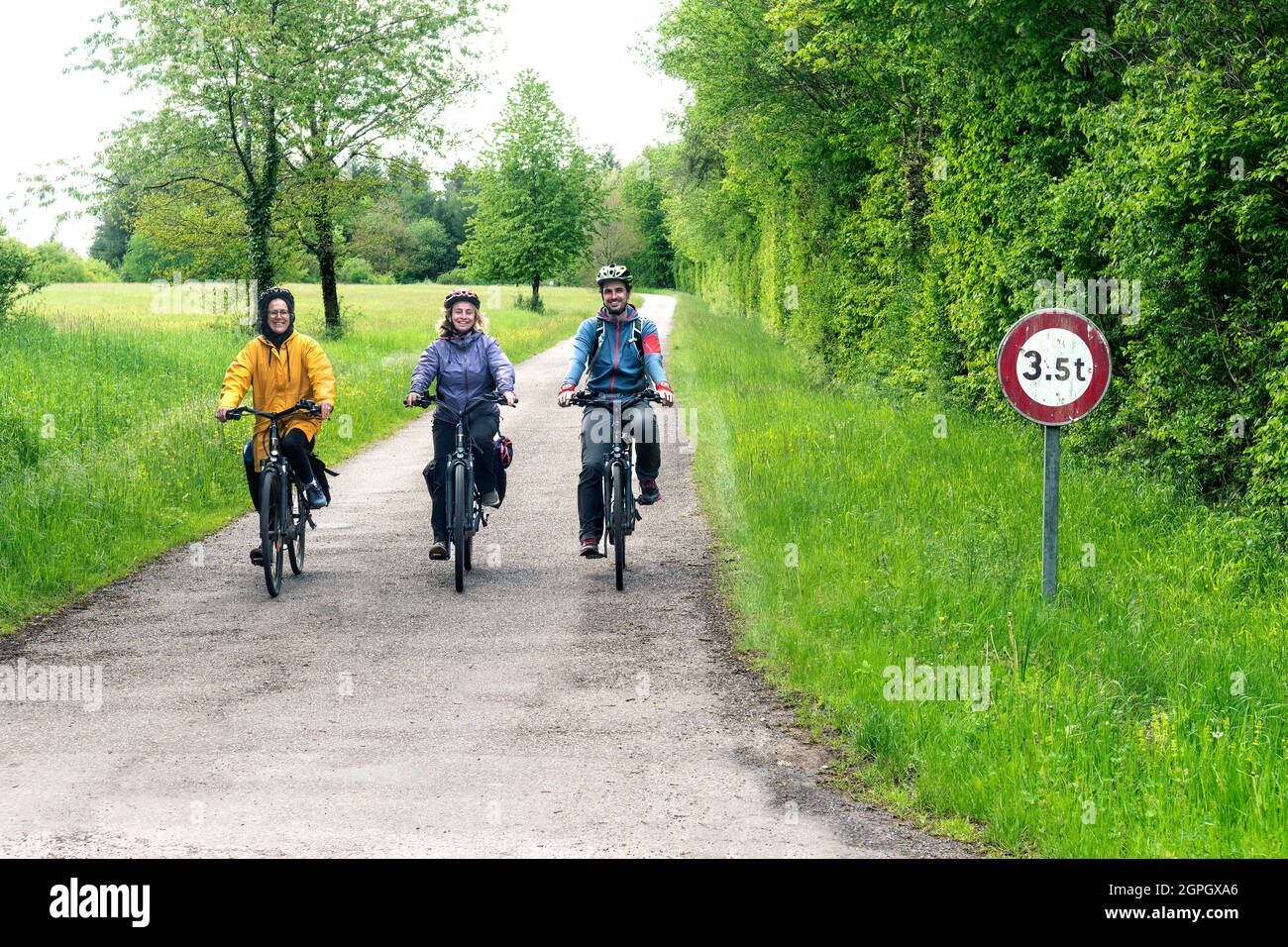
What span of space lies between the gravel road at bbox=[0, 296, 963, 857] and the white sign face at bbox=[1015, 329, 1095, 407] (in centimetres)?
233

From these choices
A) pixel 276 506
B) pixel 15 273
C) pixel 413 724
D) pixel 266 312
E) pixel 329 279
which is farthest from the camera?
pixel 329 279

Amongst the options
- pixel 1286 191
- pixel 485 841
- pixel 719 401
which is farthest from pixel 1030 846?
pixel 719 401

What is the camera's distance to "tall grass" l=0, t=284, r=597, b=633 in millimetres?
9805

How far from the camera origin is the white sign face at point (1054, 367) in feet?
23.2

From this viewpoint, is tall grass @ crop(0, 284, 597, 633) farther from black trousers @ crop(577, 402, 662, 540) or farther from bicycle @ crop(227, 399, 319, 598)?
black trousers @ crop(577, 402, 662, 540)

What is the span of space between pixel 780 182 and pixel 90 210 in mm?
15848

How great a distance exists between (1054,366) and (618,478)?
3.36 metres

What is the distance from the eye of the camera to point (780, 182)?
84.1 feet

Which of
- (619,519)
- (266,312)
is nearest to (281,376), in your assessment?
(266,312)

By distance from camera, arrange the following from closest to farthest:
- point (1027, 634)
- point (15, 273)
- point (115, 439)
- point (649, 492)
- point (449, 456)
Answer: point (1027, 634) < point (449, 456) < point (649, 492) < point (115, 439) < point (15, 273)

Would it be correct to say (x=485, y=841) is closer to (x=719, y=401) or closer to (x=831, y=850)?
(x=831, y=850)

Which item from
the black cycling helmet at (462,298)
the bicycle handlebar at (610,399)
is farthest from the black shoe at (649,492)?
the black cycling helmet at (462,298)

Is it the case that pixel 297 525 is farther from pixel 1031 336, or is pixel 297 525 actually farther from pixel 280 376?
pixel 1031 336

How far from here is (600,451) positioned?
954 cm
